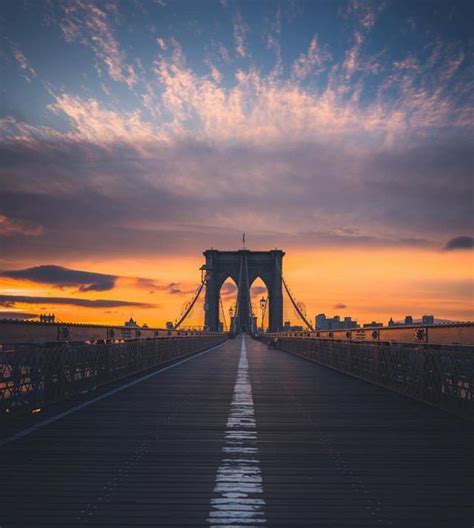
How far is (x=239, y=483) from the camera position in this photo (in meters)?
5.96

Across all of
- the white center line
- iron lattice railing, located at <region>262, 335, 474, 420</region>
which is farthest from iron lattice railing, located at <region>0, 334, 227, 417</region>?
iron lattice railing, located at <region>262, 335, 474, 420</region>

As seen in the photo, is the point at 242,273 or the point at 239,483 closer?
the point at 239,483

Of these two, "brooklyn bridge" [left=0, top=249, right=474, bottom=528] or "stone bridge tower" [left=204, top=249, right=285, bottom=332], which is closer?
"brooklyn bridge" [left=0, top=249, right=474, bottom=528]

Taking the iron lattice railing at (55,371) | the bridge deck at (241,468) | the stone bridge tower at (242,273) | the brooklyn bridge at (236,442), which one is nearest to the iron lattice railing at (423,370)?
the brooklyn bridge at (236,442)

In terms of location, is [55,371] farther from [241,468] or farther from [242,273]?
[242,273]

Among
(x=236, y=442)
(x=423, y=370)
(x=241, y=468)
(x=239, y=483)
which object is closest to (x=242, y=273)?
(x=423, y=370)

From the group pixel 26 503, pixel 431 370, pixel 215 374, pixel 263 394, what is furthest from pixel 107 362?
pixel 26 503

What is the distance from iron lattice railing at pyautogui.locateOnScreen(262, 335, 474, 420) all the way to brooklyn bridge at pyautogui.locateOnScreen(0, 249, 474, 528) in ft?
0.14

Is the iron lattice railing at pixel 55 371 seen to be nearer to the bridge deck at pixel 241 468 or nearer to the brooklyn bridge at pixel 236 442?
the brooklyn bridge at pixel 236 442

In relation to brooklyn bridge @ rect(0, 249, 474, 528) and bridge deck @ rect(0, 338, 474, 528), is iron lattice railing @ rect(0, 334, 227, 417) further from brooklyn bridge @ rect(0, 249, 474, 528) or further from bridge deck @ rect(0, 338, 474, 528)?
bridge deck @ rect(0, 338, 474, 528)

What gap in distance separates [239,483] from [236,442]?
2.24m

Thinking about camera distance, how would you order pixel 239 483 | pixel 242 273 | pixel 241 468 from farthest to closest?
pixel 242 273
pixel 241 468
pixel 239 483

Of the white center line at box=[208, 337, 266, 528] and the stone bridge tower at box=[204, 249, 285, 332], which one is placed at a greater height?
the stone bridge tower at box=[204, 249, 285, 332]

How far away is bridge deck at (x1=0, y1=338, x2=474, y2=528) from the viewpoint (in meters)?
5.01
